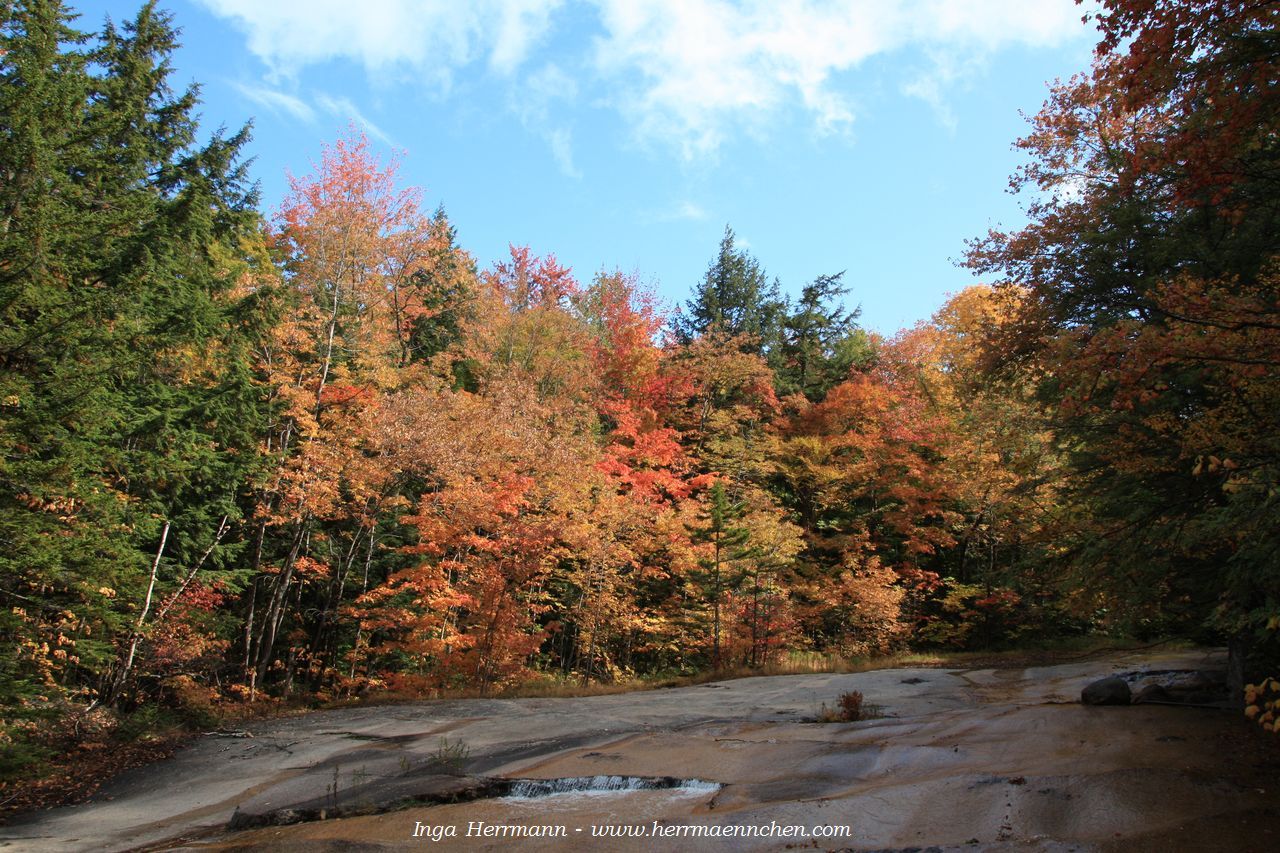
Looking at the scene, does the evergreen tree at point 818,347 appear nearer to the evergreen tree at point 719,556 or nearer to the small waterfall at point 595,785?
the evergreen tree at point 719,556

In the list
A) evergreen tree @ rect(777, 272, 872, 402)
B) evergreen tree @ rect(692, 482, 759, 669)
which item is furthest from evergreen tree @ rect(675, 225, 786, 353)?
evergreen tree @ rect(692, 482, 759, 669)

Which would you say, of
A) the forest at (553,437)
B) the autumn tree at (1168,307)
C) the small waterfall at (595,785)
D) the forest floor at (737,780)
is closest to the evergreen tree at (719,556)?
the forest at (553,437)

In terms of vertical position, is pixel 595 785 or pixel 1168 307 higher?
pixel 1168 307

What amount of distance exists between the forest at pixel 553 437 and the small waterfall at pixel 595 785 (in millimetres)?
5635

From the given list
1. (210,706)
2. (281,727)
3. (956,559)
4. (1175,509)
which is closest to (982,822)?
(1175,509)

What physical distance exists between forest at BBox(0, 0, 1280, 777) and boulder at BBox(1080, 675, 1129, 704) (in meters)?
1.11

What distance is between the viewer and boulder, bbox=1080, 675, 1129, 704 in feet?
31.8

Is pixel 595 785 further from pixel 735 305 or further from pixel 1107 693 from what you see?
pixel 735 305

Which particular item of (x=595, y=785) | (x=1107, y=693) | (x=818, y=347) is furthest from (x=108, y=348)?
(x=818, y=347)

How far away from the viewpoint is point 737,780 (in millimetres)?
7469

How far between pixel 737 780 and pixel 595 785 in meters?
1.62

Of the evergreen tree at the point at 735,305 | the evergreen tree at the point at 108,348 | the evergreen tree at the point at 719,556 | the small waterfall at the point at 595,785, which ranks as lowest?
the small waterfall at the point at 595,785

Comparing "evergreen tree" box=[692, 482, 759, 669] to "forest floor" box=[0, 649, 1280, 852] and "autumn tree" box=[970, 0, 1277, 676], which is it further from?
"autumn tree" box=[970, 0, 1277, 676]

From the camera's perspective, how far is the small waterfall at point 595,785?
7.48 m
